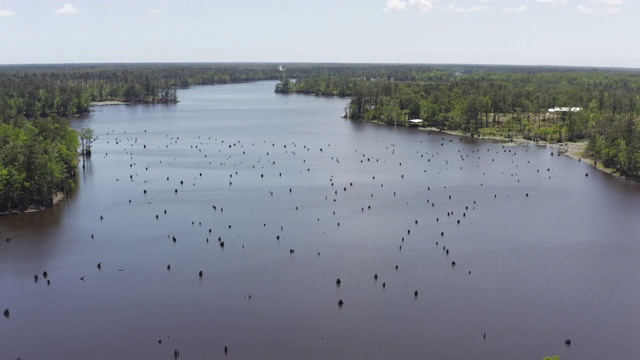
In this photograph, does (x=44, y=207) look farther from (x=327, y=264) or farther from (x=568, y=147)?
(x=568, y=147)

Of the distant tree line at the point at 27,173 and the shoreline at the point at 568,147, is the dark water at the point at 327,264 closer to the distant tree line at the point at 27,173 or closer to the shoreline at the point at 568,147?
the distant tree line at the point at 27,173

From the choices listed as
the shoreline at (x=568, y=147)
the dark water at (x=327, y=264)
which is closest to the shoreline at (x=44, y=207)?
the dark water at (x=327, y=264)

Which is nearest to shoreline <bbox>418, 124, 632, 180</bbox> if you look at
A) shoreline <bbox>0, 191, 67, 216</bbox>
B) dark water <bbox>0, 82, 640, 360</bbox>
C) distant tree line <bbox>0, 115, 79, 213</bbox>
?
dark water <bbox>0, 82, 640, 360</bbox>

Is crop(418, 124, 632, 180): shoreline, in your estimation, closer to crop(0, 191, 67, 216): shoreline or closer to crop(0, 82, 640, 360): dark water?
crop(0, 82, 640, 360): dark water

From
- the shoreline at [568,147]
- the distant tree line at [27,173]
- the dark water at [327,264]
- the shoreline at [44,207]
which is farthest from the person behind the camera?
the shoreline at [568,147]

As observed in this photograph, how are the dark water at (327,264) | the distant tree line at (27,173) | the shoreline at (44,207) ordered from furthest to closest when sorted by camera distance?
1. the distant tree line at (27,173)
2. the shoreline at (44,207)
3. the dark water at (327,264)

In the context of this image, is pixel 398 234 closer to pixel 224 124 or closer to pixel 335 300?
pixel 335 300

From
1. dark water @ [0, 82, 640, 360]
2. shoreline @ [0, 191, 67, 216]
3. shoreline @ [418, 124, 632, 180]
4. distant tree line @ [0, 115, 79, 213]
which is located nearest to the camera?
dark water @ [0, 82, 640, 360]

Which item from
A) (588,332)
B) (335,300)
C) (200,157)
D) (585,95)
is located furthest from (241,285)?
(585,95)
